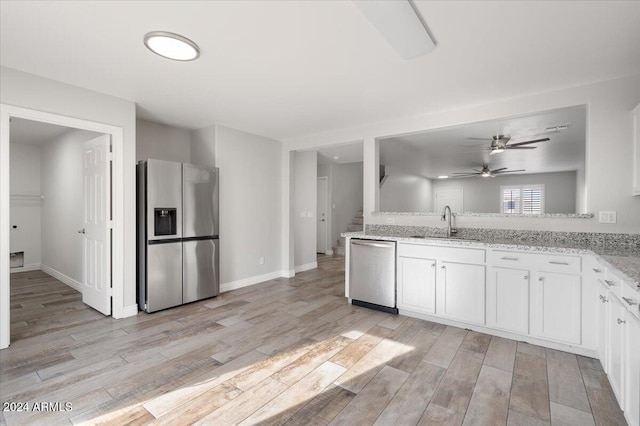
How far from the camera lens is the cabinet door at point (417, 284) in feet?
10.7

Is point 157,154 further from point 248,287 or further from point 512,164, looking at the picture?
point 512,164

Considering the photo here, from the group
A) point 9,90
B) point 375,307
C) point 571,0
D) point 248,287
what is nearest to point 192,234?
point 248,287

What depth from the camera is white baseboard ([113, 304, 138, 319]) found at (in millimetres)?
3369

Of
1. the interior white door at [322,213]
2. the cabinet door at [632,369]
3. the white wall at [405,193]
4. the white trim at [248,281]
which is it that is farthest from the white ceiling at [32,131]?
the white wall at [405,193]

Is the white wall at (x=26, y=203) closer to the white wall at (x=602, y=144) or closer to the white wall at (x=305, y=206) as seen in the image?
the white wall at (x=305, y=206)

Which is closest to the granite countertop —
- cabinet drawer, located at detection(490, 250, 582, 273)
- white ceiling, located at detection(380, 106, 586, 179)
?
cabinet drawer, located at detection(490, 250, 582, 273)

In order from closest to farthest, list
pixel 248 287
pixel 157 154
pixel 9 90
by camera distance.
Result: pixel 9 90
pixel 157 154
pixel 248 287

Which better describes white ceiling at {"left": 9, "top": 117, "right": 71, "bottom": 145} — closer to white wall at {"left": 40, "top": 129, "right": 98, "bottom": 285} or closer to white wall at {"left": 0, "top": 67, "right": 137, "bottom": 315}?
white wall at {"left": 40, "top": 129, "right": 98, "bottom": 285}

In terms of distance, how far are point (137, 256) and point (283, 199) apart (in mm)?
2464

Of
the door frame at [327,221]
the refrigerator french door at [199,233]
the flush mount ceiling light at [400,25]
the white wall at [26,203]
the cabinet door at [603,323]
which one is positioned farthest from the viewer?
the door frame at [327,221]

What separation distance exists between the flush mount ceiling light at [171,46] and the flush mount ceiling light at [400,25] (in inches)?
50.3

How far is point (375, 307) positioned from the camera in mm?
3689

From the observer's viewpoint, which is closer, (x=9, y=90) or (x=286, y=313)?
(x=9, y=90)

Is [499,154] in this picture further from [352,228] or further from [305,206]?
[305,206]
